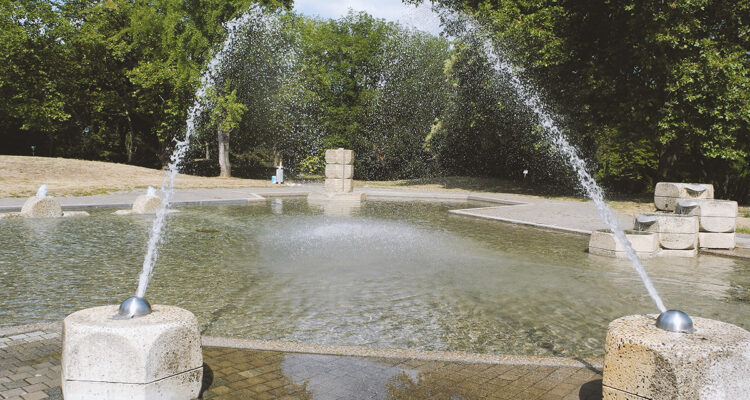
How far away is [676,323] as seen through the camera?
3793 millimetres

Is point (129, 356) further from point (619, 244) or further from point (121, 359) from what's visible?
point (619, 244)

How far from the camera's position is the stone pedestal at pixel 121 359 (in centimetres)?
389

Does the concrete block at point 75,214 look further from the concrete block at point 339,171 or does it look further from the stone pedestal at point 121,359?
the stone pedestal at point 121,359

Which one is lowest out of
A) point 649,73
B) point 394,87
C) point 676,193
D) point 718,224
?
point 718,224

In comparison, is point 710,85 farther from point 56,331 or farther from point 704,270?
point 56,331

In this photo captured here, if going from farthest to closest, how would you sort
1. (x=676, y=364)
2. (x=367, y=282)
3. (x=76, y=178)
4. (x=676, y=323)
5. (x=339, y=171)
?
(x=76, y=178) → (x=339, y=171) → (x=367, y=282) → (x=676, y=323) → (x=676, y=364)

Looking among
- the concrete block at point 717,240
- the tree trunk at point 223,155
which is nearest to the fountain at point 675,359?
the concrete block at point 717,240

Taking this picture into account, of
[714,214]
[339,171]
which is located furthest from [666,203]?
[339,171]

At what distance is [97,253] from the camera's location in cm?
1046

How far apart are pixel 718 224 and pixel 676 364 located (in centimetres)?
1114

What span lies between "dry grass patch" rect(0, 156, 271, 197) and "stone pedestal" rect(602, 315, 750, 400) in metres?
22.4

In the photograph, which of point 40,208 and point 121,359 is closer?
point 121,359

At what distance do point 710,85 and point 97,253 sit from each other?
21903 millimetres

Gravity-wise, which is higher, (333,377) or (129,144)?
A: (129,144)
